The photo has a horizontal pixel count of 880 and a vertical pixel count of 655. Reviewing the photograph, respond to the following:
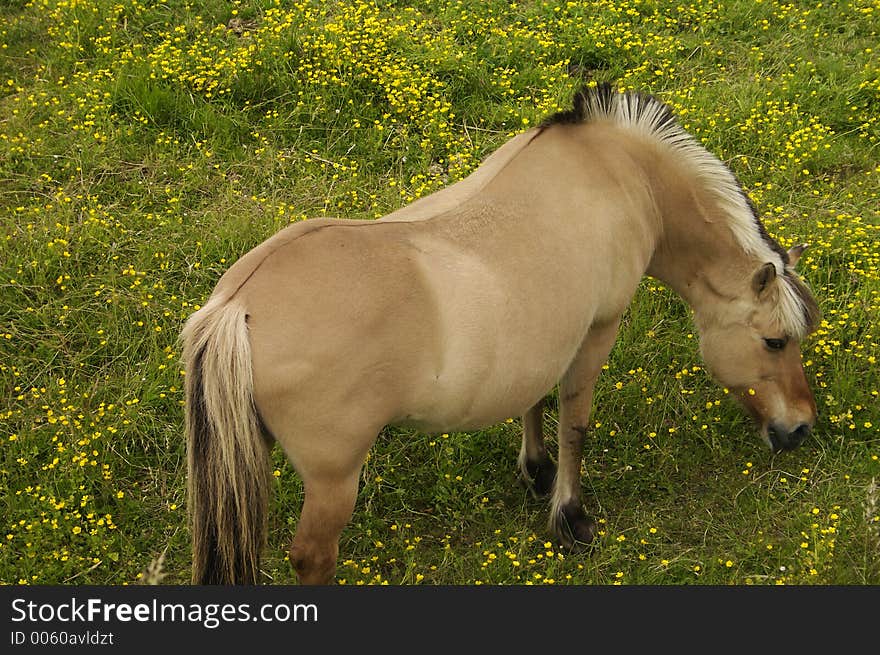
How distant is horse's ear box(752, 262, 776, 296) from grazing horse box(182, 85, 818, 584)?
10 mm

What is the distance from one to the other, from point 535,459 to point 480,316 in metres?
1.60

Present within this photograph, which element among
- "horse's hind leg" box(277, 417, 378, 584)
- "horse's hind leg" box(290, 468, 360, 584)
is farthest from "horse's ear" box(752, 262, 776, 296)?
"horse's hind leg" box(290, 468, 360, 584)

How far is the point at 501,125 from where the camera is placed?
677cm

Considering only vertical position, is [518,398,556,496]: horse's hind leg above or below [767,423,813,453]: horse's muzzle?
below

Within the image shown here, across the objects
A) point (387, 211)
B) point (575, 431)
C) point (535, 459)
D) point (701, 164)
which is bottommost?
point (535, 459)

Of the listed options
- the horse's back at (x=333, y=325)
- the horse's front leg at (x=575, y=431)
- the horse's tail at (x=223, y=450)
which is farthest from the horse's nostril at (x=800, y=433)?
the horse's tail at (x=223, y=450)

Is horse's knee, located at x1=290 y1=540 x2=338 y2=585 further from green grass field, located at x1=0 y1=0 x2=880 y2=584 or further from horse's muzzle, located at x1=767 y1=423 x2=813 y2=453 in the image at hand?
horse's muzzle, located at x1=767 y1=423 x2=813 y2=453

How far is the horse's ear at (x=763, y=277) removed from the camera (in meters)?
4.13

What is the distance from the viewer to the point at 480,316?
3.55 metres

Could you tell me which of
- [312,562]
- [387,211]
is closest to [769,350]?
[312,562]

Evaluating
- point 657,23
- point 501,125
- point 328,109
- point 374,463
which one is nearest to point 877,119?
point 657,23

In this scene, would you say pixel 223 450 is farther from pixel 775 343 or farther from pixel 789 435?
pixel 789 435

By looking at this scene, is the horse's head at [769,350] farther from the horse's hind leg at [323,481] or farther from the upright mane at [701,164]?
the horse's hind leg at [323,481]

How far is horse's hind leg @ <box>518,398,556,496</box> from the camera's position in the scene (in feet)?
16.0
